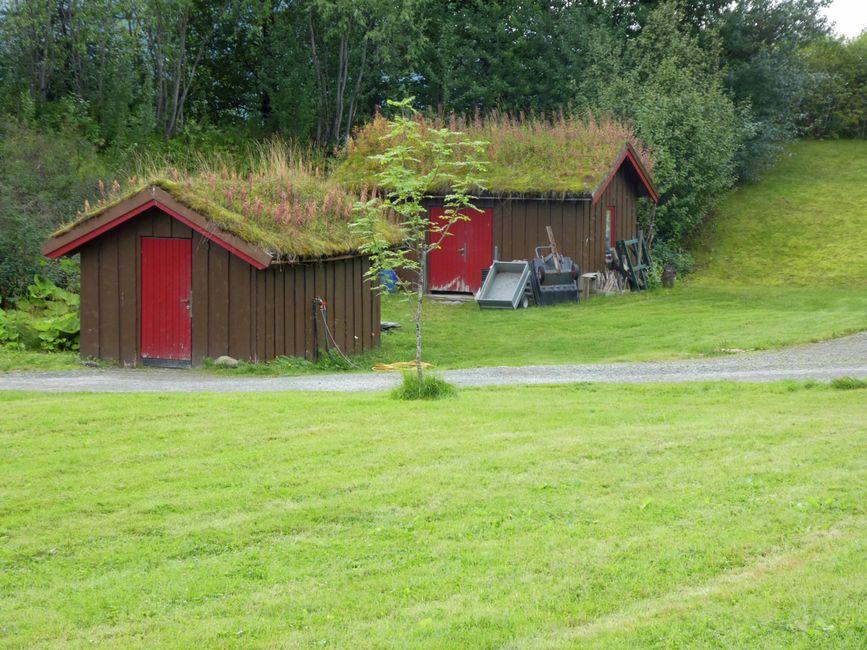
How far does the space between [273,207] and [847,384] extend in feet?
33.4

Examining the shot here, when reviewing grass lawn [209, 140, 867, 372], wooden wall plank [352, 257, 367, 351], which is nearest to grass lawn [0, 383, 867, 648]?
grass lawn [209, 140, 867, 372]

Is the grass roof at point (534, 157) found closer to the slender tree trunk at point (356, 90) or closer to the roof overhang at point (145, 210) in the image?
the slender tree trunk at point (356, 90)

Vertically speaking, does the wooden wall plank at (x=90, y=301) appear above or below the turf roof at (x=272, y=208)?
below

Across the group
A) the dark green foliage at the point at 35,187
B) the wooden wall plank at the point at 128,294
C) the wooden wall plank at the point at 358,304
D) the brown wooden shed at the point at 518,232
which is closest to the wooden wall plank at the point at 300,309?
the wooden wall plank at the point at 358,304

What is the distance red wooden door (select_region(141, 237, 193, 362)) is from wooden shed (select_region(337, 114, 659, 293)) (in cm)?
1172

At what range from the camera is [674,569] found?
6.73 metres

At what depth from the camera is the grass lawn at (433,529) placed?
6.03 m

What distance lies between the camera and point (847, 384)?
14406 mm

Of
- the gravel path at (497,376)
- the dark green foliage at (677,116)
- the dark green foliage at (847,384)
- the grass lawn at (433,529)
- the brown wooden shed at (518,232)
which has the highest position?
the dark green foliage at (677,116)

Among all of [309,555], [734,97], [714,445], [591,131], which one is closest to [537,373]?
[714,445]

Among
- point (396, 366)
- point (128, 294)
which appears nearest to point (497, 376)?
point (396, 366)

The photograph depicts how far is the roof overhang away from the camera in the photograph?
18234mm

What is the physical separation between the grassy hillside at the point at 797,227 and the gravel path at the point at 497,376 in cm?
1798

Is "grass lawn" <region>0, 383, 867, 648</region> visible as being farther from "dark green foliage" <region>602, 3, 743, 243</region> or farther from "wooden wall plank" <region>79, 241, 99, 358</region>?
"dark green foliage" <region>602, 3, 743, 243</region>
